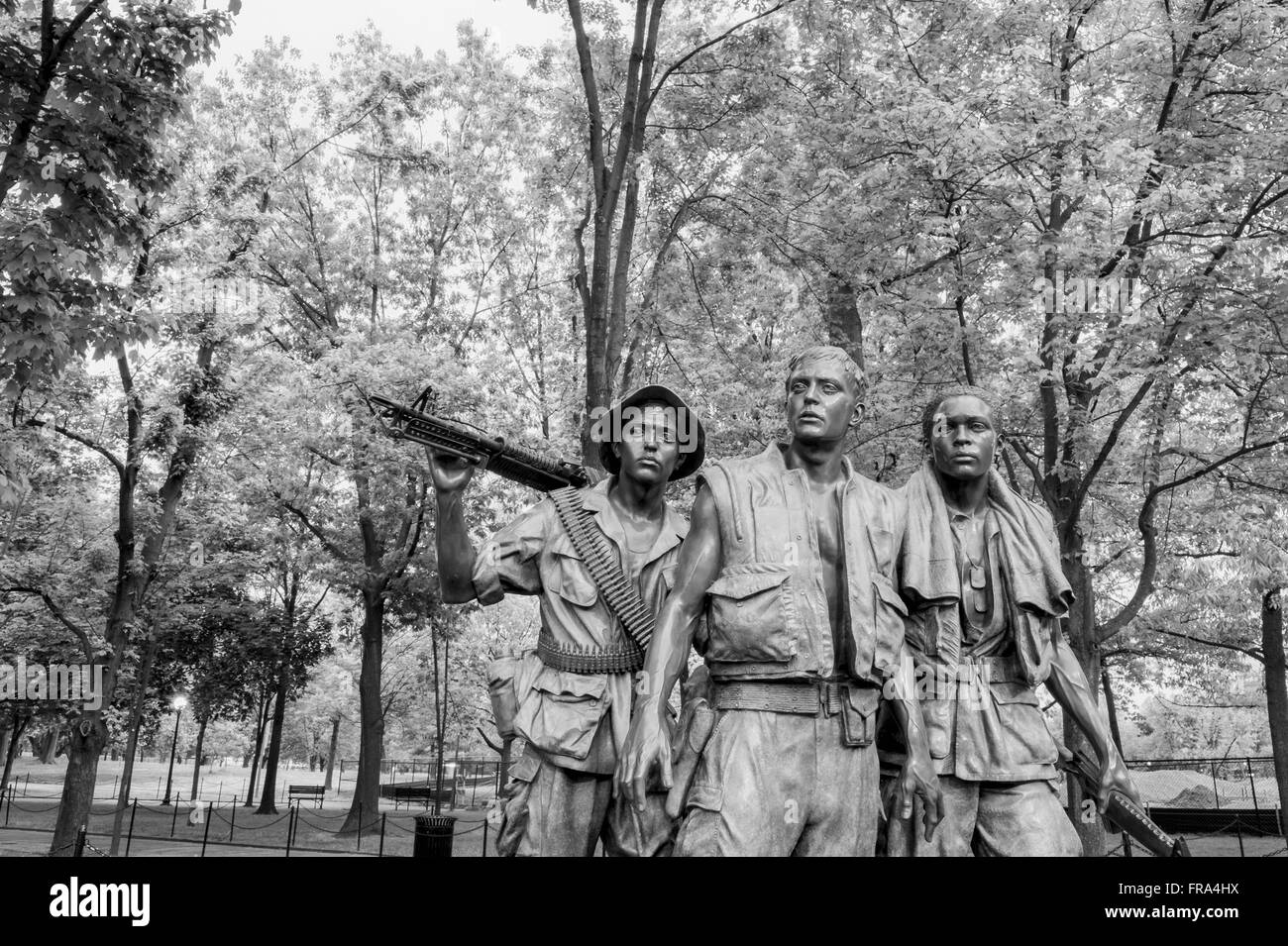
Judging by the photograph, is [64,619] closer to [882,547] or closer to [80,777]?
[80,777]

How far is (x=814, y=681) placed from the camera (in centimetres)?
372

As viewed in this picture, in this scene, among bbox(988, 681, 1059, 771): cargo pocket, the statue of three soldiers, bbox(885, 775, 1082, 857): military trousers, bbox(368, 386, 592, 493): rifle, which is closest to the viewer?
the statue of three soldiers

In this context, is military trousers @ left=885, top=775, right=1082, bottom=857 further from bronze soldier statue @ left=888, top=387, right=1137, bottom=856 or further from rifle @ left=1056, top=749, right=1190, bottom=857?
rifle @ left=1056, top=749, right=1190, bottom=857

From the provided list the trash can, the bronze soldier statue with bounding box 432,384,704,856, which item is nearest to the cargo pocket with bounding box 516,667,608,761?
the bronze soldier statue with bounding box 432,384,704,856

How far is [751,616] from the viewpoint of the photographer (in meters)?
3.72

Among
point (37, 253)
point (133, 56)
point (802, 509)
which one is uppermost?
point (133, 56)

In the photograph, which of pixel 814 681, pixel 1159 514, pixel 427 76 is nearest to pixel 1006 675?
pixel 814 681

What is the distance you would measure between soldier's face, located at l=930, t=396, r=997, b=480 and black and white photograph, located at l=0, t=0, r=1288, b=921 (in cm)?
2

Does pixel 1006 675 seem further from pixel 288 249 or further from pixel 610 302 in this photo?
pixel 288 249

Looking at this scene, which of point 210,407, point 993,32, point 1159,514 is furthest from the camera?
point 210,407

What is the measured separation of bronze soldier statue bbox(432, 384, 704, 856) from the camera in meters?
4.26

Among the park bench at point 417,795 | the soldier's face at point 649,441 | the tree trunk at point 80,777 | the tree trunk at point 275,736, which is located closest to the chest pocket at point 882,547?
the soldier's face at point 649,441

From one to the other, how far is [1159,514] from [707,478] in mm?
15370

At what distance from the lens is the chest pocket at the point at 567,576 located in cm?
449
